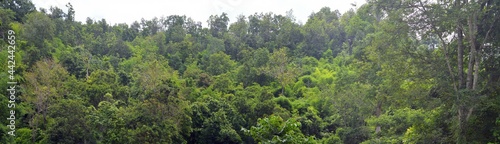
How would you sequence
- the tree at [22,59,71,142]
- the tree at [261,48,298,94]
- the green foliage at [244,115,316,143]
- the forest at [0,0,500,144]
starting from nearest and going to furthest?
the green foliage at [244,115,316,143]
the forest at [0,0,500,144]
the tree at [22,59,71,142]
the tree at [261,48,298,94]

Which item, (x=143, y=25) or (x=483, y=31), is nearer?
(x=483, y=31)

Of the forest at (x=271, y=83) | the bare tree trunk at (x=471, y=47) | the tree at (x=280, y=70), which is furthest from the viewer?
the tree at (x=280, y=70)

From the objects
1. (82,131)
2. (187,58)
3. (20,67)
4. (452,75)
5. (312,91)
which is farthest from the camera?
(187,58)

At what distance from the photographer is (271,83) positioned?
30312 millimetres

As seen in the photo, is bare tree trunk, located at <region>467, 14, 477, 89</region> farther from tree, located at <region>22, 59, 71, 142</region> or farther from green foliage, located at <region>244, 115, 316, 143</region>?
tree, located at <region>22, 59, 71, 142</region>

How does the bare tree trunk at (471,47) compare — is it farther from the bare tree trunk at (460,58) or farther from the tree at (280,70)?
the tree at (280,70)

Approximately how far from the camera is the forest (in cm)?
786

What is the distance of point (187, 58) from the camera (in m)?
35.6

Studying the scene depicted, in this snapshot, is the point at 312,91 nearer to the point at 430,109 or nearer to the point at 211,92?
the point at 211,92

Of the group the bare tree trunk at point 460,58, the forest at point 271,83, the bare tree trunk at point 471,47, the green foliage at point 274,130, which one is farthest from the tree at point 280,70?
the green foliage at point 274,130

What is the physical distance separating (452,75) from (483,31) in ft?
3.55

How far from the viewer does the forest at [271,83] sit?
25.8ft

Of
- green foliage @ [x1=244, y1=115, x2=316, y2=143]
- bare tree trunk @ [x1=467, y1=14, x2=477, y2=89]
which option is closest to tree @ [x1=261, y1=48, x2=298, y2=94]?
bare tree trunk @ [x1=467, y1=14, x2=477, y2=89]

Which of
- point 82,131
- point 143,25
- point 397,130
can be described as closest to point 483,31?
point 397,130
